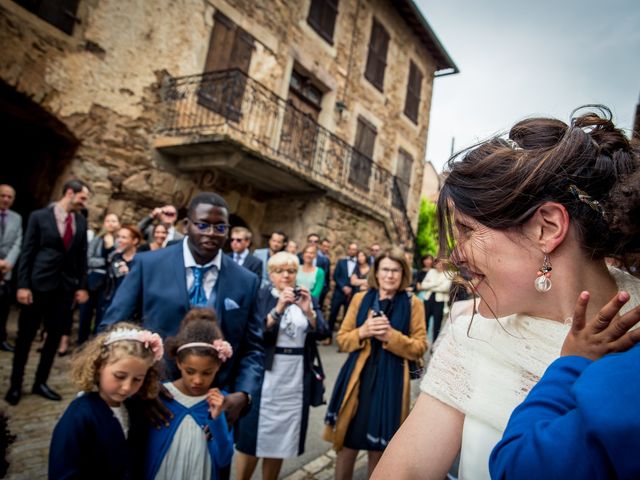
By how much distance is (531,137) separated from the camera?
1.00 m

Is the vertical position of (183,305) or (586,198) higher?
(586,198)

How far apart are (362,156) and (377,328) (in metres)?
8.01

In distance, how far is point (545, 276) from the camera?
0.91m

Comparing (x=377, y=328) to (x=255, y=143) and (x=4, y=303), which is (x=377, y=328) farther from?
(x=255, y=143)

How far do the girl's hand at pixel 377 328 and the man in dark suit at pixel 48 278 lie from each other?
9.80 feet

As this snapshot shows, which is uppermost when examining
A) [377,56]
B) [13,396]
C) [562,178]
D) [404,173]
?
[377,56]

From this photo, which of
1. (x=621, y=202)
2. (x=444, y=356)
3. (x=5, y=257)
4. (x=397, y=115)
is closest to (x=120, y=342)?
(x=444, y=356)

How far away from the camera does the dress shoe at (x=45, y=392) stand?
344 cm

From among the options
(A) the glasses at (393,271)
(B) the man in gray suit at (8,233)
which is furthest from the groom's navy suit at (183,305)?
(B) the man in gray suit at (8,233)

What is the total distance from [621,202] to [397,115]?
12471 millimetres

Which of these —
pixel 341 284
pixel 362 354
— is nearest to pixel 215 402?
pixel 362 354

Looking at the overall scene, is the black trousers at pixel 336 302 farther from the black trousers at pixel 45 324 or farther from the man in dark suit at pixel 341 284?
the black trousers at pixel 45 324

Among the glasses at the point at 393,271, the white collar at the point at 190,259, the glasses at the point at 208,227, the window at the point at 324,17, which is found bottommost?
the white collar at the point at 190,259

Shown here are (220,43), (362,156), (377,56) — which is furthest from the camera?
(377,56)
